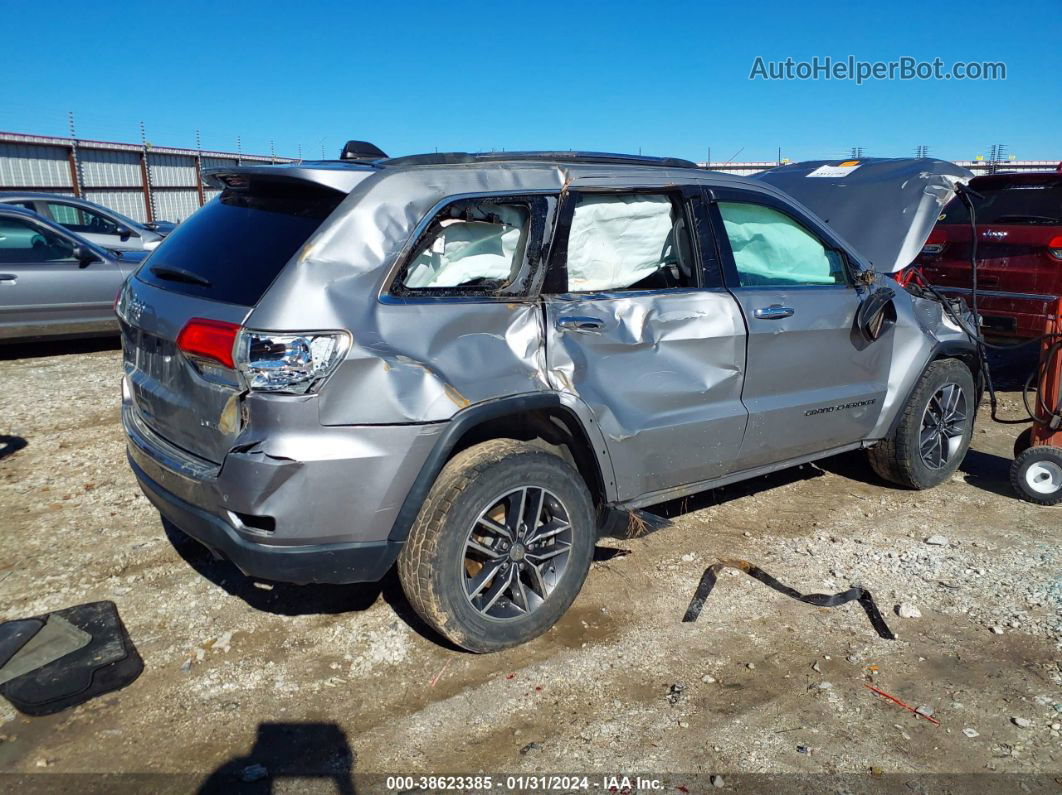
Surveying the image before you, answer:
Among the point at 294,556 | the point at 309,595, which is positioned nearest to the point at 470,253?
the point at 294,556

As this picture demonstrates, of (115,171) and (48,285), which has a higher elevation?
(115,171)

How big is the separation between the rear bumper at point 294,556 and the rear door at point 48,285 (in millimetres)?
6486

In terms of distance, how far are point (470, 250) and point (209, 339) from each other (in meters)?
1.02

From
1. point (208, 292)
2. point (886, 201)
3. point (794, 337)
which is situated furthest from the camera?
point (886, 201)

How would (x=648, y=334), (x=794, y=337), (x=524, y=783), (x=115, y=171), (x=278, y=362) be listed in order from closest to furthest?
(x=524, y=783) → (x=278, y=362) → (x=648, y=334) → (x=794, y=337) → (x=115, y=171)

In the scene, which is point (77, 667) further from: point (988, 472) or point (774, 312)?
point (988, 472)

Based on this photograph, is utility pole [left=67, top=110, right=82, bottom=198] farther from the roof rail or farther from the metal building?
the roof rail

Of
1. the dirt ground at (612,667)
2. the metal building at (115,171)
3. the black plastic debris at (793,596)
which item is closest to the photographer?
the dirt ground at (612,667)

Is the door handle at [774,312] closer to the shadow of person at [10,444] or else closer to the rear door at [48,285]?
the shadow of person at [10,444]

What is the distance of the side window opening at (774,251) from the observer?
13.0ft

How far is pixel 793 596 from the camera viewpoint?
3.70m

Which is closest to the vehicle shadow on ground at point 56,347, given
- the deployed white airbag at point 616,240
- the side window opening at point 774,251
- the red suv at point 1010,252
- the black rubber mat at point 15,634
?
the black rubber mat at point 15,634

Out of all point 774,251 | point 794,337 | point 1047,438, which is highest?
point 774,251

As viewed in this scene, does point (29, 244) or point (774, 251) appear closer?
point (774, 251)
